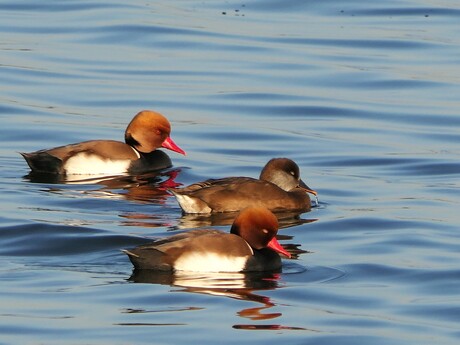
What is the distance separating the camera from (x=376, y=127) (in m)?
19.9

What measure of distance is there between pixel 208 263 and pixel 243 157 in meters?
6.50

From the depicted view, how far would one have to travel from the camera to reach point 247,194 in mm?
14930

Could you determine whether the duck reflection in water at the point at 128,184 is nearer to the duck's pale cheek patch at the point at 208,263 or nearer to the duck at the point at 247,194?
the duck at the point at 247,194

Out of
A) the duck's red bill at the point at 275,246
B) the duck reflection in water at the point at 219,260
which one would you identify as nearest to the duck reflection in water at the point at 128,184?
the duck's red bill at the point at 275,246

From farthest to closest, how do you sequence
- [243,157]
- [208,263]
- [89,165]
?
[243,157] → [89,165] → [208,263]

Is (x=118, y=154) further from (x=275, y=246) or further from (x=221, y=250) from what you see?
(x=221, y=250)

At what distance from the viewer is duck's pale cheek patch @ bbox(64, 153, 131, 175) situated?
17000 millimetres

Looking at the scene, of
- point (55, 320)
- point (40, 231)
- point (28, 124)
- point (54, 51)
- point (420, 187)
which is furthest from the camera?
point (54, 51)

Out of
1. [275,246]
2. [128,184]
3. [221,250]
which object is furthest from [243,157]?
[221,250]

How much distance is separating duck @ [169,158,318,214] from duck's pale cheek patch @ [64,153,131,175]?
2.28 meters

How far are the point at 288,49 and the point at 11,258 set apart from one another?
13515 millimetres

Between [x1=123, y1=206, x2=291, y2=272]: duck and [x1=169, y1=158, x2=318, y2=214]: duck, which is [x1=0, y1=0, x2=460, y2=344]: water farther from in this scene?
[x1=169, y1=158, x2=318, y2=214]: duck

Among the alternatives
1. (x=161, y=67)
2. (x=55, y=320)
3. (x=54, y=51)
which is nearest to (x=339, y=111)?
(x=161, y=67)

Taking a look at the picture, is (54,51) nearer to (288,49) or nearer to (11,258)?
(288,49)
